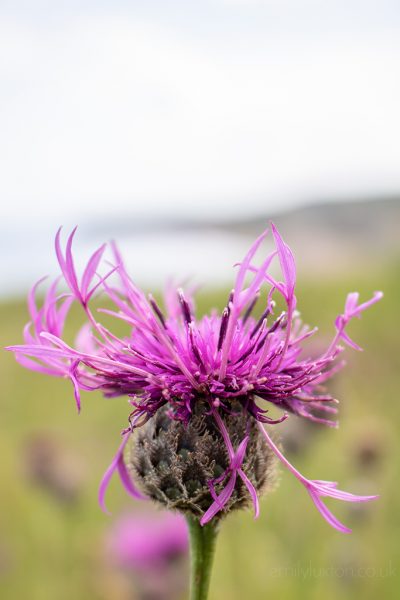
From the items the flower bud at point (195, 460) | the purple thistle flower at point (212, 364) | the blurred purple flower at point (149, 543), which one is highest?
the purple thistle flower at point (212, 364)

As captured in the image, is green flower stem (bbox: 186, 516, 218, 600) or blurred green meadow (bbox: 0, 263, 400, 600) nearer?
green flower stem (bbox: 186, 516, 218, 600)

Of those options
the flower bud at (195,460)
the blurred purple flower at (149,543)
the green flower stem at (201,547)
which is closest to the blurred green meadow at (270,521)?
the blurred purple flower at (149,543)

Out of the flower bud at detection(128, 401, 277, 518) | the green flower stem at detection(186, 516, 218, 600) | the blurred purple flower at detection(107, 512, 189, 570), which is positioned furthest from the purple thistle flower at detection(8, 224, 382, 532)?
the blurred purple flower at detection(107, 512, 189, 570)

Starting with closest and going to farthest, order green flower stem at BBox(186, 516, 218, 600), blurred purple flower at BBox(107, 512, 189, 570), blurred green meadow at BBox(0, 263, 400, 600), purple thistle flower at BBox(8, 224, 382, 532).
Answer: purple thistle flower at BBox(8, 224, 382, 532) → green flower stem at BBox(186, 516, 218, 600) → blurred purple flower at BBox(107, 512, 189, 570) → blurred green meadow at BBox(0, 263, 400, 600)

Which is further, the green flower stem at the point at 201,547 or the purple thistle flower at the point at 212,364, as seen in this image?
the green flower stem at the point at 201,547

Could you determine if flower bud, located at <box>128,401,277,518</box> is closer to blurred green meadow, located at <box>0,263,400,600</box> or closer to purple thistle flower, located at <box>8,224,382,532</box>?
purple thistle flower, located at <box>8,224,382,532</box>

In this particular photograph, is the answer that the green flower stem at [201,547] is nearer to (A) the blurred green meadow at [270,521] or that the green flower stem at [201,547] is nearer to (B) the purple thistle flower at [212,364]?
(B) the purple thistle flower at [212,364]
